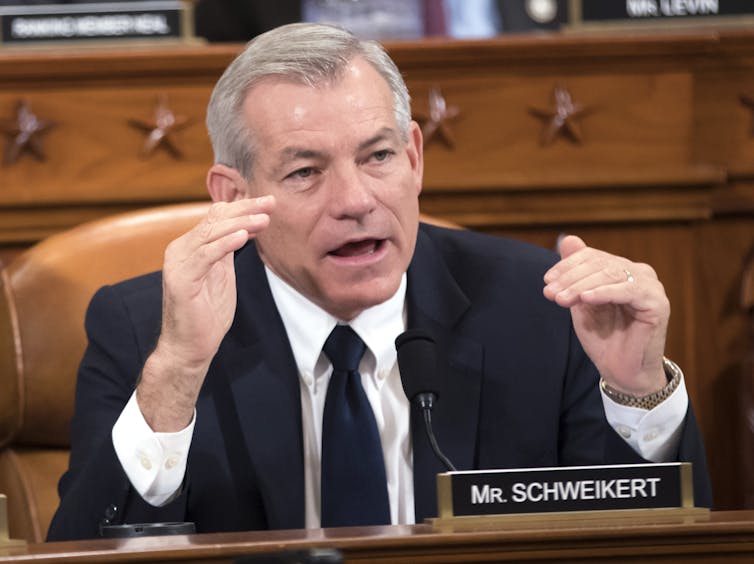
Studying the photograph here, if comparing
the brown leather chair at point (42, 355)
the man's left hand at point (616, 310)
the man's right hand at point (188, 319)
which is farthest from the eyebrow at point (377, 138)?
the brown leather chair at point (42, 355)

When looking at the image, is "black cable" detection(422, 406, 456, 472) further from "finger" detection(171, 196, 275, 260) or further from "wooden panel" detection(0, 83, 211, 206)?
"wooden panel" detection(0, 83, 211, 206)

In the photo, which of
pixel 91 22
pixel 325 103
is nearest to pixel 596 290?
pixel 325 103

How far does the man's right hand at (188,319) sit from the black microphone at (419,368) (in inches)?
10.2

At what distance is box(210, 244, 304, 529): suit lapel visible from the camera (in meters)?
1.99

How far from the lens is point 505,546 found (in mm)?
1304

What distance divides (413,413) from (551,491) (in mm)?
631

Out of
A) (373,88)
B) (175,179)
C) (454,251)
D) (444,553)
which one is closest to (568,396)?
(454,251)

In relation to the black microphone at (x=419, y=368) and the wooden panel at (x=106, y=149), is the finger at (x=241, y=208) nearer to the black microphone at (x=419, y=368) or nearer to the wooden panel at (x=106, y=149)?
the black microphone at (x=419, y=368)

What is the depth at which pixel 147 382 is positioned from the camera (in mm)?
1843

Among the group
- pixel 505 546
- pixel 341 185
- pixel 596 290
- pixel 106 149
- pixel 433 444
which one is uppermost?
pixel 106 149

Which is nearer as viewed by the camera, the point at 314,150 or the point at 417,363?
the point at 417,363

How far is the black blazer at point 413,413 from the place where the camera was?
200cm

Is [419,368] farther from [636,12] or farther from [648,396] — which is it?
[636,12]

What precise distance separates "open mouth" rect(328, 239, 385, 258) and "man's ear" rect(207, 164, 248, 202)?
8.1 inches
